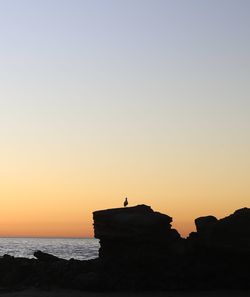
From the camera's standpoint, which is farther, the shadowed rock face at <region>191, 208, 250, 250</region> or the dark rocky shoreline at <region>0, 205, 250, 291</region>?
the dark rocky shoreline at <region>0, 205, 250, 291</region>

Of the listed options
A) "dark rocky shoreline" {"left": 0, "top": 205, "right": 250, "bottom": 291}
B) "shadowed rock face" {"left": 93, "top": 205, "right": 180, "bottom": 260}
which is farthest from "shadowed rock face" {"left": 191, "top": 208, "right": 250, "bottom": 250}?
"shadowed rock face" {"left": 93, "top": 205, "right": 180, "bottom": 260}

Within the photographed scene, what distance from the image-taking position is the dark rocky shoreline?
3512 centimetres

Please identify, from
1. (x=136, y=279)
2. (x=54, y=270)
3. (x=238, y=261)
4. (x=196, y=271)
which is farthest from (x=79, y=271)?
(x=238, y=261)

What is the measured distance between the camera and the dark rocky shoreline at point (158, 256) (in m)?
35.1

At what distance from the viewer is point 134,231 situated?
35938 mm

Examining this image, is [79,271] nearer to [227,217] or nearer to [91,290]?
[91,290]

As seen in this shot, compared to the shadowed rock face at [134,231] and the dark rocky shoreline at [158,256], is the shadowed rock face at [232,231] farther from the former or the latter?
the shadowed rock face at [134,231]

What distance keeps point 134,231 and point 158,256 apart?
2221 mm

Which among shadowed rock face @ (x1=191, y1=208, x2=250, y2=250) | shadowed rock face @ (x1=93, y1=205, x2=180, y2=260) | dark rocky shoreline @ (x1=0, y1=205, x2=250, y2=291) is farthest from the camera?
shadowed rock face @ (x1=93, y1=205, x2=180, y2=260)

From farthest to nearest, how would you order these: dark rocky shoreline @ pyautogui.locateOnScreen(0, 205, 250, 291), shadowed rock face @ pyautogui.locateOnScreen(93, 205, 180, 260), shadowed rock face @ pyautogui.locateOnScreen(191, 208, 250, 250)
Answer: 1. shadowed rock face @ pyautogui.locateOnScreen(93, 205, 180, 260)
2. dark rocky shoreline @ pyautogui.locateOnScreen(0, 205, 250, 291)
3. shadowed rock face @ pyautogui.locateOnScreen(191, 208, 250, 250)

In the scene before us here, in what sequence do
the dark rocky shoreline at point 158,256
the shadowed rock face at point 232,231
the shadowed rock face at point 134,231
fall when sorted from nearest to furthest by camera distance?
the shadowed rock face at point 232,231 → the dark rocky shoreline at point 158,256 → the shadowed rock face at point 134,231

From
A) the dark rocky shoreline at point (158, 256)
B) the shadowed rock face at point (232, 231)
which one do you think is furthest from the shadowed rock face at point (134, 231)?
the shadowed rock face at point (232, 231)

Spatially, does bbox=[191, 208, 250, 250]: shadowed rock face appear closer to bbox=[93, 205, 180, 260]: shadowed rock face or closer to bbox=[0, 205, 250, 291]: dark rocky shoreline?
bbox=[0, 205, 250, 291]: dark rocky shoreline

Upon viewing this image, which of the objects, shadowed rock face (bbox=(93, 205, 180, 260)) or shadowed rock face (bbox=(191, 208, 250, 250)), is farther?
shadowed rock face (bbox=(93, 205, 180, 260))
